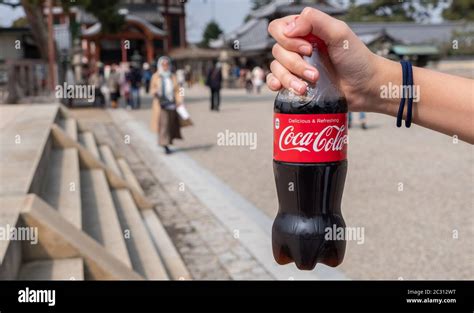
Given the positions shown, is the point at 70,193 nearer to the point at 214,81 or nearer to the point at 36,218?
the point at 36,218

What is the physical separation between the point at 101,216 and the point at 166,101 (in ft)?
18.8

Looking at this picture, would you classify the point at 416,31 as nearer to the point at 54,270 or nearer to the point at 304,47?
the point at 54,270

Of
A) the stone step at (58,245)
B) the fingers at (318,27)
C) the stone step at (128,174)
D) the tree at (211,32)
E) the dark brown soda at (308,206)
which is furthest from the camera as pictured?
the tree at (211,32)

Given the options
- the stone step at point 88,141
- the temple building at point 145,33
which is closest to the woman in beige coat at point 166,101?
the stone step at point 88,141

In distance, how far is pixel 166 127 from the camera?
443 inches

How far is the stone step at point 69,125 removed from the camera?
394 inches

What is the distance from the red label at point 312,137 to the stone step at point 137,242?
11.2 ft

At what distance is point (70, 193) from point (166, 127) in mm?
5856

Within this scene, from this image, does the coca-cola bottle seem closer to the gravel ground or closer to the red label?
the red label

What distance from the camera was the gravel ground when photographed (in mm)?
5340

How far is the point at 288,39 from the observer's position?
151 cm

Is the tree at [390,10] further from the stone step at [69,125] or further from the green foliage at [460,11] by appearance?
the stone step at [69,125]

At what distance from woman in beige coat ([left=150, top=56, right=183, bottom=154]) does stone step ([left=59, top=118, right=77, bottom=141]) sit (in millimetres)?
1564

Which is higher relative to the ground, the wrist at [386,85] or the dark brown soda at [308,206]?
the wrist at [386,85]
